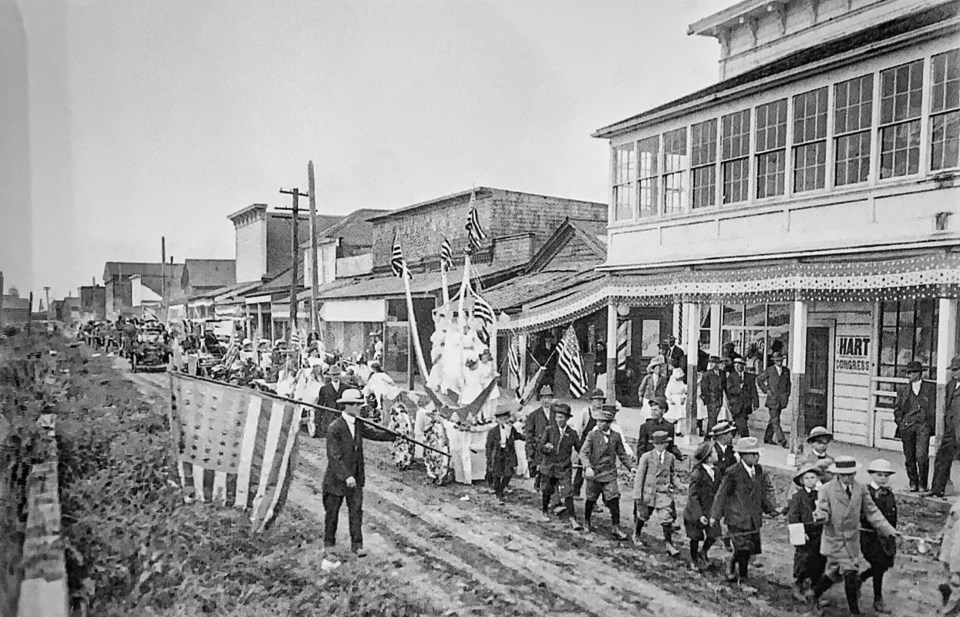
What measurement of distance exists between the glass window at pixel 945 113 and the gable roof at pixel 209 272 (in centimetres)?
413

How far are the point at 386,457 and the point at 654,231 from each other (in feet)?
7.03

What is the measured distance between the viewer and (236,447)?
416 centimetres

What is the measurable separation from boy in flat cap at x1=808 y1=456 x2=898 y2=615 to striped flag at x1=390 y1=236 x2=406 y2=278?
9.22 feet

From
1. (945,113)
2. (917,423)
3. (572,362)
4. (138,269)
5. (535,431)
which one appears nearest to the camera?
(945,113)

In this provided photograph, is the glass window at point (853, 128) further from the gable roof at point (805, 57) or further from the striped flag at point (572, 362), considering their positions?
the striped flag at point (572, 362)

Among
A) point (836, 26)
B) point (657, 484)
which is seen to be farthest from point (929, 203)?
point (657, 484)

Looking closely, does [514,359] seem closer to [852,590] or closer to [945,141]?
[852,590]

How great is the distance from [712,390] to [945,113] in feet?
5.66

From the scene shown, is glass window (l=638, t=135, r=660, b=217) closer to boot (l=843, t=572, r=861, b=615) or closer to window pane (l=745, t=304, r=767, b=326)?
window pane (l=745, t=304, r=767, b=326)

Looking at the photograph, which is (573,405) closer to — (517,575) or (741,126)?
(517,575)

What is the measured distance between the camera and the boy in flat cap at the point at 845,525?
3174 millimetres

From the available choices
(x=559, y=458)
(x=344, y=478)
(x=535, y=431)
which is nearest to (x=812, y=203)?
(x=559, y=458)

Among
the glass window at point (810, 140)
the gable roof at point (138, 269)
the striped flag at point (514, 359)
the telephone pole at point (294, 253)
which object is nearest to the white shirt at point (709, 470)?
the striped flag at point (514, 359)

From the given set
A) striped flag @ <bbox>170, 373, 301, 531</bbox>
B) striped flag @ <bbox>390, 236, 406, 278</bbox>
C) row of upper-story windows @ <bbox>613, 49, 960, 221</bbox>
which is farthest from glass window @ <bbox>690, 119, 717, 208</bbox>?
striped flag @ <bbox>170, 373, 301, 531</bbox>
